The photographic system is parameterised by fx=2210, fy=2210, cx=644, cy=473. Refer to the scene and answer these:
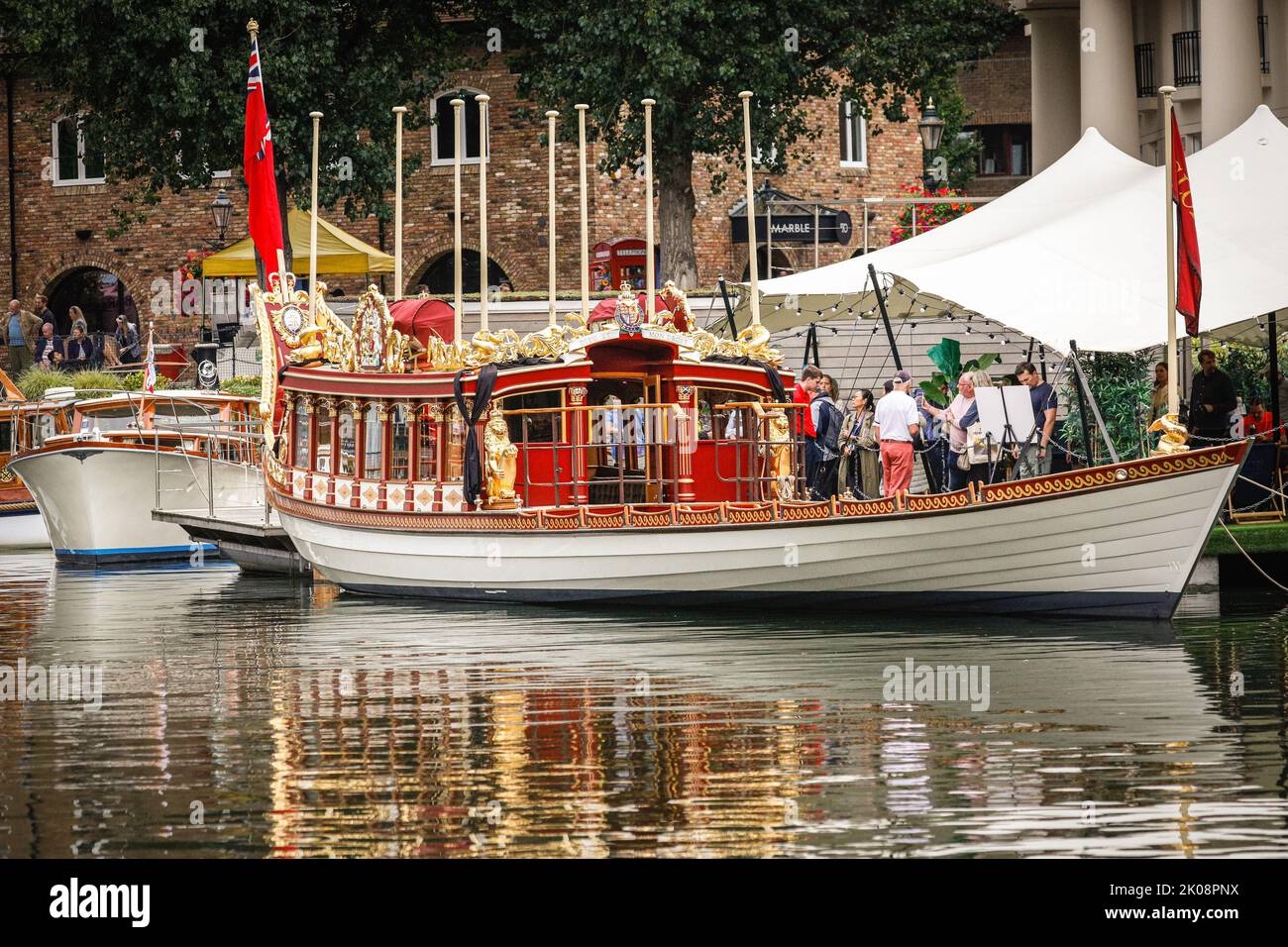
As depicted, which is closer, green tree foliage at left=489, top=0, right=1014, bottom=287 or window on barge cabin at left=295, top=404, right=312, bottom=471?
window on barge cabin at left=295, top=404, right=312, bottom=471

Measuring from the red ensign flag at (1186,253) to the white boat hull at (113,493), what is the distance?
18.0 m

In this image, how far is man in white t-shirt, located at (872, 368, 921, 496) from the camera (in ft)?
80.8

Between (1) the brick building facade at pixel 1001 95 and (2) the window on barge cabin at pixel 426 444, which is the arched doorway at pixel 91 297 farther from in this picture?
(2) the window on barge cabin at pixel 426 444

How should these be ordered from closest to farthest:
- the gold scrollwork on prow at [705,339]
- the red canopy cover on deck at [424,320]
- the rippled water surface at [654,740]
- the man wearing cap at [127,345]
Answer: the rippled water surface at [654,740] → the gold scrollwork on prow at [705,339] → the red canopy cover on deck at [424,320] → the man wearing cap at [127,345]

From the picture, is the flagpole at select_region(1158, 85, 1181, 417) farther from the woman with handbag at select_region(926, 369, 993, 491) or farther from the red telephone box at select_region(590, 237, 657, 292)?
the red telephone box at select_region(590, 237, 657, 292)

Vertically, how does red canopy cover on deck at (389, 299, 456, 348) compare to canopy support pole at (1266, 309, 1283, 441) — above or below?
above

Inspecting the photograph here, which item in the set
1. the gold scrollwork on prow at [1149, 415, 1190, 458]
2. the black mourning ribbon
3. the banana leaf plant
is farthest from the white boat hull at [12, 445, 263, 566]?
the gold scrollwork on prow at [1149, 415, 1190, 458]

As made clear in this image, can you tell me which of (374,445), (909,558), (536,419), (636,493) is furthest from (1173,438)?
(374,445)

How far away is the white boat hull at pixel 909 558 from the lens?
20391 millimetres

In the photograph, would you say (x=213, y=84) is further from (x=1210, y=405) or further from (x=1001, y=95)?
(x=1001, y=95)

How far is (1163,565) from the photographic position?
20562mm

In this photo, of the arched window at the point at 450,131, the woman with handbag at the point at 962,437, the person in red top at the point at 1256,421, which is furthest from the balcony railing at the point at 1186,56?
the arched window at the point at 450,131

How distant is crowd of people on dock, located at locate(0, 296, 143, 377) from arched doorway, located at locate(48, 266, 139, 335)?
550 centimetres

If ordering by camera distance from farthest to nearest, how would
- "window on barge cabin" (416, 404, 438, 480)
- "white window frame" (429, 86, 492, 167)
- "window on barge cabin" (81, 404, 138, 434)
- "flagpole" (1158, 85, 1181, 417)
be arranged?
"white window frame" (429, 86, 492, 167) < "window on barge cabin" (81, 404, 138, 434) < "window on barge cabin" (416, 404, 438, 480) < "flagpole" (1158, 85, 1181, 417)
